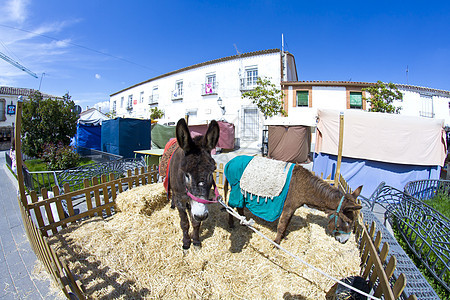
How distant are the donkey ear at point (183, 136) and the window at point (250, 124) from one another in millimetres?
15963

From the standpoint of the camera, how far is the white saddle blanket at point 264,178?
10.6 feet

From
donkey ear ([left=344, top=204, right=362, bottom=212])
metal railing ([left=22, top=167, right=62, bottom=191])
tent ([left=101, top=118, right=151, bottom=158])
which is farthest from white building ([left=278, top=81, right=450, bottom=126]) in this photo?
metal railing ([left=22, top=167, right=62, bottom=191])

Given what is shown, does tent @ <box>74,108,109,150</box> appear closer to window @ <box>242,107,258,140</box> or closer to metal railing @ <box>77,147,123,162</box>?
metal railing @ <box>77,147,123,162</box>

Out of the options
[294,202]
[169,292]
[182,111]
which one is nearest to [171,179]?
[169,292]

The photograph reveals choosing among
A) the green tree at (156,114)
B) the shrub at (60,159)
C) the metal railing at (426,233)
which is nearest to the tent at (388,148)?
the metal railing at (426,233)

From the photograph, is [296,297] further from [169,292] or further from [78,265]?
[78,265]

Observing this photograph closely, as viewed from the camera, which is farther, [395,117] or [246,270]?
[395,117]

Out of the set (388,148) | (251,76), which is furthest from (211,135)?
(251,76)

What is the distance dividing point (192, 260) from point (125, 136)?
32.2 feet

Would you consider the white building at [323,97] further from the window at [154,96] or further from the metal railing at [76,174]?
the window at [154,96]

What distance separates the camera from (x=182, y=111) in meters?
23.0

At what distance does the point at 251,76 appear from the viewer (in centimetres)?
1853

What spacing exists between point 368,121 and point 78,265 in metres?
8.95

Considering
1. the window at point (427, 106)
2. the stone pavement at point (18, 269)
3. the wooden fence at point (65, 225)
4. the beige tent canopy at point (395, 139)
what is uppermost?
the window at point (427, 106)
